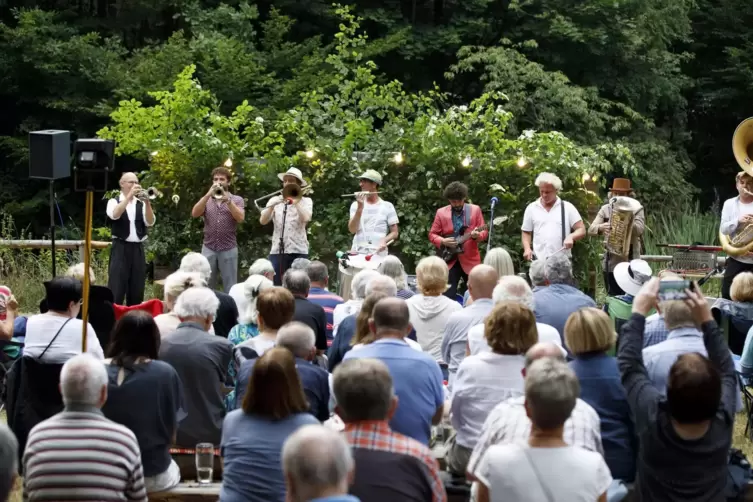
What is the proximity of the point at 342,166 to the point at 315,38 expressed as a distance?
6.94m

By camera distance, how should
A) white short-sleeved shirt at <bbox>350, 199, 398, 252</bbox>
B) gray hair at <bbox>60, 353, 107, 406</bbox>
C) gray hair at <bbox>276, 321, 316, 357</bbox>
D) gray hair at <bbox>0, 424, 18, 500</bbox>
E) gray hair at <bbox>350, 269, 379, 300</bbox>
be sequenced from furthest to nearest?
1. white short-sleeved shirt at <bbox>350, 199, 398, 252</bbox>
2. gray hair at <bbox>350, 269, 379, 300</bbox>
3. gray hair at <bbox>276, 321, 316, 357</bbox>
4. gray hair at <bbox>60, 353, 107, 406</bbox>
5. gray hair at <bbox>0, 424, 18, 500</bbox>

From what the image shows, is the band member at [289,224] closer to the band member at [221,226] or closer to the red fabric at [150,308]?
the band member at [221,226]

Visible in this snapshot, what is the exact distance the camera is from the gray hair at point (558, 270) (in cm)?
725

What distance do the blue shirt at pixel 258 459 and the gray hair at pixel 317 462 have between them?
3.92 ft

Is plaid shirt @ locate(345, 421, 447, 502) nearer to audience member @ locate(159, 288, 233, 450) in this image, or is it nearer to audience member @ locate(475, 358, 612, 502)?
audience member @ locate(475, 358, 612, 502)

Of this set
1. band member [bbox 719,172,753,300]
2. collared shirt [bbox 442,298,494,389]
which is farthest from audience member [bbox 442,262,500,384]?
band member [bbox 719,172,753,300]

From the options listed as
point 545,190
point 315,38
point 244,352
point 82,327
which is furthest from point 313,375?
point 315,38

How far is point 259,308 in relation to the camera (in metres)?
6.07

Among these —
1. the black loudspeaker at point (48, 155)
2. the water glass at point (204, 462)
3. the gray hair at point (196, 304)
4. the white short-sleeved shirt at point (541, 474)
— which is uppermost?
the black loudspeaker at point (48, 155)

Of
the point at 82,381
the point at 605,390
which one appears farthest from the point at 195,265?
the point at 605,390

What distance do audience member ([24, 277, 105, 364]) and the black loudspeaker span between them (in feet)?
7.26

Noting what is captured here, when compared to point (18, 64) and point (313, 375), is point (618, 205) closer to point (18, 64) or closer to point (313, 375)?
point (313, 375)

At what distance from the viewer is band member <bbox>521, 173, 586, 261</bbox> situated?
10375mm

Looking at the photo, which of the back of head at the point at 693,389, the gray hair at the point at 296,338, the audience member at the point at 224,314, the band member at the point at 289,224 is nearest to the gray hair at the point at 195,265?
the audience member at the point at 224,314
